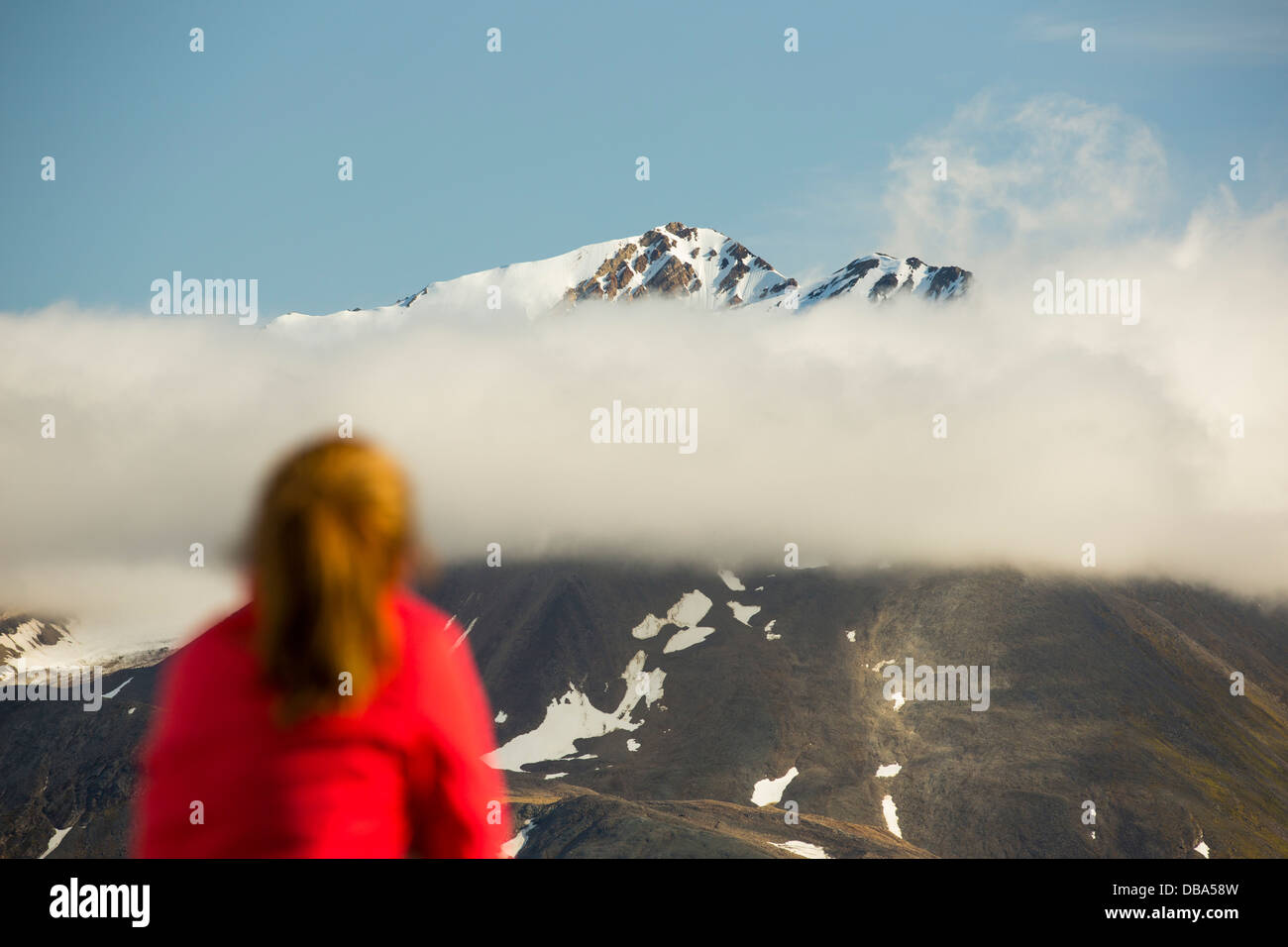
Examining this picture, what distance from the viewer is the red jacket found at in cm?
428

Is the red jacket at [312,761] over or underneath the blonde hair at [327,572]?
underneath

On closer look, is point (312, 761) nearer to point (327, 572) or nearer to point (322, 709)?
point (322, 709)

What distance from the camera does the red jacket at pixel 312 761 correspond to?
4.28 m

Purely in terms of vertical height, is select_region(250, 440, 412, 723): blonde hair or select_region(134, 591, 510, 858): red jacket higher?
select_region(250, 440, 412, 723): blonde hair

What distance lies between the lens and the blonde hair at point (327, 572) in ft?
14.1

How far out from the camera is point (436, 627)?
14.5 feet

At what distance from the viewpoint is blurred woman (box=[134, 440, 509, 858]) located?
4281mm

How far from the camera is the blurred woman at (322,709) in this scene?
4281 mm

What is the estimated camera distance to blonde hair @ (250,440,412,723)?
4.29m
